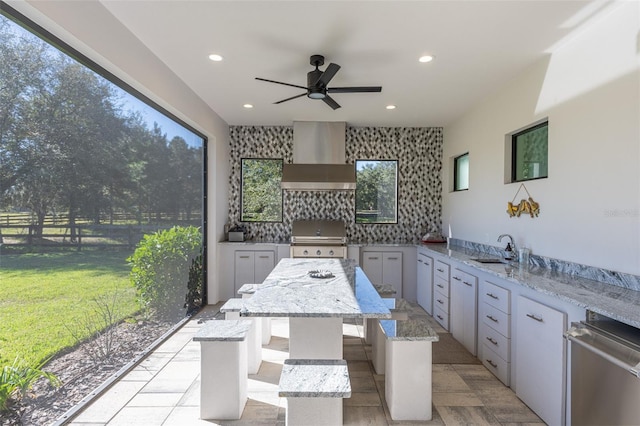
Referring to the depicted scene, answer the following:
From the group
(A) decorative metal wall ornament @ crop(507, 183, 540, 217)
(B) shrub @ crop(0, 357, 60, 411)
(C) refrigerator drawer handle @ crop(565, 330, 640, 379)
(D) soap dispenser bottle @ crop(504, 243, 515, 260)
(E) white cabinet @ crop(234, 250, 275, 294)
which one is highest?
(A) decorative metal wall ornament @ crop(507, 183, 540, 217)

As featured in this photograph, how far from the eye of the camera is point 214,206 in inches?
180

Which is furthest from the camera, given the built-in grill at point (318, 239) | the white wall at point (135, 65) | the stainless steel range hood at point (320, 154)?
the stainless steel range hood at point (320, 154)

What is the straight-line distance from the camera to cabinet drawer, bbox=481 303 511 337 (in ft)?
8.19

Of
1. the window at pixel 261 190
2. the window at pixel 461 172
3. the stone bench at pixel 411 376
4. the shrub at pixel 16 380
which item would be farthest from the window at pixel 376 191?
the shrub at pixel 16 380

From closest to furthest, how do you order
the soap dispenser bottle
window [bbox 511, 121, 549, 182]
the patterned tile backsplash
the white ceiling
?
the white ceiling, window [bbox 511, 121, 549, 182], the soap dispenser bottle, the patterned tile backsplash

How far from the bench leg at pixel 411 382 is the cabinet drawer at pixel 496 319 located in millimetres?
807

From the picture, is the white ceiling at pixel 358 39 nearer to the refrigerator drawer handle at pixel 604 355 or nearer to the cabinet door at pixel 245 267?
the refrigerator drawer handle at pixel 604 355

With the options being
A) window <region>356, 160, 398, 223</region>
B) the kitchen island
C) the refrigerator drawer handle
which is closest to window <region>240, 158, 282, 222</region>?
window <region>356, 160, 398, 223</region>

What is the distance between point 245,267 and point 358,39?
3.42m

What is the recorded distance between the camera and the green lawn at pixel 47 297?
1.67 m

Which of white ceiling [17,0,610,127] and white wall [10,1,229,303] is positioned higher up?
white ceiling [17,0,610,127]

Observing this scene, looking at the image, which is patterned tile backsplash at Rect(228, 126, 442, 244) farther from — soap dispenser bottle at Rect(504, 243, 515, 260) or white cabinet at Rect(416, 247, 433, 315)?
soap dispenser bottle at Rect(504, 243, 515, 260)

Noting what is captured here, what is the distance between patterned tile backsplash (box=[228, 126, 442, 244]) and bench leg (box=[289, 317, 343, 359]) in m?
3.18

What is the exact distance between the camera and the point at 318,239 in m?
4.79
